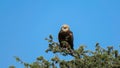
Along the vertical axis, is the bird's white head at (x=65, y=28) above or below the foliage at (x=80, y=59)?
above

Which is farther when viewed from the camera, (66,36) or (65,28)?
(65,28)

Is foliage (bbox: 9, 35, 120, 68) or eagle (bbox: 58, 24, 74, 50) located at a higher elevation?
eagle (bbox: 58, 24, 74, 50)

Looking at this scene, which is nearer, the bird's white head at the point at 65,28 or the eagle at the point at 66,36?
the eagle at the point at 66,36

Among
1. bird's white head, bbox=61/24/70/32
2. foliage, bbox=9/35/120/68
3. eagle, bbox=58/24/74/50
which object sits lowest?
foliage, bbox=9/35/120/68

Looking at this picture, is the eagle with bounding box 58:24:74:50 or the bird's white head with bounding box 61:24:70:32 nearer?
the eagle with bounding box 58:24:74:50

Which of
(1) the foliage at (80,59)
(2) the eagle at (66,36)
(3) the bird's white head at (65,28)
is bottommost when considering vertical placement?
(1) the foliage at (80,59)

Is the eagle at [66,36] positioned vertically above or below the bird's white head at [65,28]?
below

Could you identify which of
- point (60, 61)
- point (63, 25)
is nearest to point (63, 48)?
point (60, 61)

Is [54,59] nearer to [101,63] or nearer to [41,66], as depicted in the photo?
[41,66]

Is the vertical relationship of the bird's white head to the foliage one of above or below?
above

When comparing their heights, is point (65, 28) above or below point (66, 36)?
above

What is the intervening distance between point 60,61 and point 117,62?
165 centimetres

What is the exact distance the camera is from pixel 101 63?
1184 cm

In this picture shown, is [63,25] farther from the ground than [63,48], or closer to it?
farther from the ground
